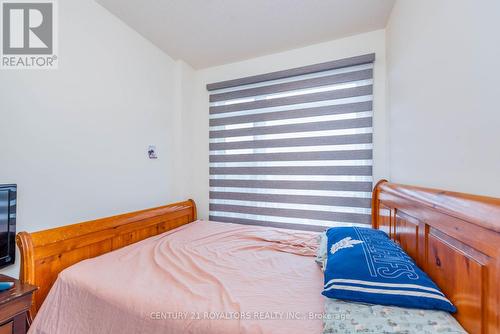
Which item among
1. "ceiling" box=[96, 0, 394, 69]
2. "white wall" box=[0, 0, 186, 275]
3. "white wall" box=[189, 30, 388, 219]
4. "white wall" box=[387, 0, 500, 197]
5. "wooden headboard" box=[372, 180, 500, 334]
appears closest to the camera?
"wooden headboard" box=[372, 180, 500, 334]

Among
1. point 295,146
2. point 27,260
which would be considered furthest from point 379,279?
point 27,260

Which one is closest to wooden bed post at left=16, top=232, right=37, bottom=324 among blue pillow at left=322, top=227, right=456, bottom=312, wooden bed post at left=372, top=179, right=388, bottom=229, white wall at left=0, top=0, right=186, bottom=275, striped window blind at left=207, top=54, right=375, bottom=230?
white wall at left=0, top=0, right=186, bottom=275

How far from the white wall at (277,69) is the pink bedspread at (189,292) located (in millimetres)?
1122

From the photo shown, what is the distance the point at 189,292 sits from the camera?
3.35ft

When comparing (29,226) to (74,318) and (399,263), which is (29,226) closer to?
(74,318)

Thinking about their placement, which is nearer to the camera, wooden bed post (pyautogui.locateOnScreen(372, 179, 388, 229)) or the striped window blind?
wooden bed post (pyautogui.locateOnScreen(372, 179, 388, 229))

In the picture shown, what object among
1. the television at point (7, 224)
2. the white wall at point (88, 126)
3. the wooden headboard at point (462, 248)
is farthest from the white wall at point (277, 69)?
the television at point (7, 224)

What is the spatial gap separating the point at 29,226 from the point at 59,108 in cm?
82

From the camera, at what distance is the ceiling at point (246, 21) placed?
1.77m

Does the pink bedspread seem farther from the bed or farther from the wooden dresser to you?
the wooden dresser

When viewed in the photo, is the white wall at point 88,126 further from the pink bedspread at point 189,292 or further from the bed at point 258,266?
the pink bedspread at point 189,292

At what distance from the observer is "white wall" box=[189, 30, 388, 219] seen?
1973mm

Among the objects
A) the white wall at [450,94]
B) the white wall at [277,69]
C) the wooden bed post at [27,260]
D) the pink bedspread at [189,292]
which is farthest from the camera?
the white wall at [277,69]

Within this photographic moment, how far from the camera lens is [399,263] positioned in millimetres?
932
